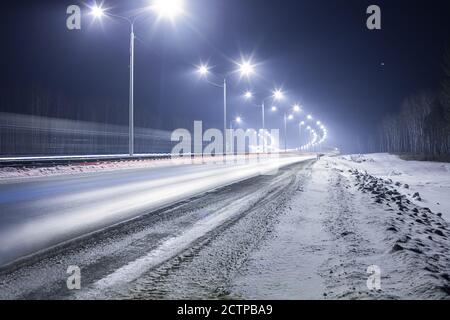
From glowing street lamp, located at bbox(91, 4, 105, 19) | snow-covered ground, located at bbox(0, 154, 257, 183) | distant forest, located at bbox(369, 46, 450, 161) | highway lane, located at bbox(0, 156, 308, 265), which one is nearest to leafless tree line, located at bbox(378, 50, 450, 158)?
distant forest, located at bbox(369, 46, 450, 161)

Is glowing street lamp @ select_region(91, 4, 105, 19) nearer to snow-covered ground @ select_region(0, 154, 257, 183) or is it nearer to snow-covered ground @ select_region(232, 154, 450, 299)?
snow-covered ground @ select_region(0, 154, 257, 183)

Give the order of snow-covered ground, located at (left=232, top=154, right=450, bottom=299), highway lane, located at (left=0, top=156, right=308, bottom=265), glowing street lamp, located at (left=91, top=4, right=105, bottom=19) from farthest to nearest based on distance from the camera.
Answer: glowing street lamp, located at (left=91, top=4, right=105, bottom=19) < highway lane, located at (left=0, top=156, right=308, bottom=265) < snow-covered ground, located at (left=232, top=154, right=450, bottom=299)

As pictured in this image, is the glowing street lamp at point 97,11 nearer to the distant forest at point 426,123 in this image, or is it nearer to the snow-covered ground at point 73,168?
the snow-covered ground at point 73,168

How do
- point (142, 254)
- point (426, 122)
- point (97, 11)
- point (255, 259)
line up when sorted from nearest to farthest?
1. point (255, 259)
2. point (142, 254)
3. point (97, 11)
4. point (426, 122)

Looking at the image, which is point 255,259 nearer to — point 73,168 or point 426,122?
point 73,168

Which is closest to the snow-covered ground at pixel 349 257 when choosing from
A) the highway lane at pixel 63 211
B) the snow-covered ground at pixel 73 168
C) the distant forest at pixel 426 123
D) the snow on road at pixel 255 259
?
the snow on road at pixel 255 259

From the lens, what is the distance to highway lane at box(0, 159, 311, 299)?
11.2ft

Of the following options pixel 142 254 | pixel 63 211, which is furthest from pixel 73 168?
pixel 142 254

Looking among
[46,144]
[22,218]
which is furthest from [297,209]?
[46,144]

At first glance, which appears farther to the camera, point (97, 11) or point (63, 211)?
point (97, 11)

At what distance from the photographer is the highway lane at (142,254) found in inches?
134

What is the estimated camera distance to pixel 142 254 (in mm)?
4539

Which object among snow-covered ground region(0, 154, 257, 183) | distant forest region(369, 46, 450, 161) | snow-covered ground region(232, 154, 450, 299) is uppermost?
distant forest region(369, 46, 450, 161)

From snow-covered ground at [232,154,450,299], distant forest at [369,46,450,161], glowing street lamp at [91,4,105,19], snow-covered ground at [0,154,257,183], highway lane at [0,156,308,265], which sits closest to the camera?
snow-covered ground at [232,154,450,299]
